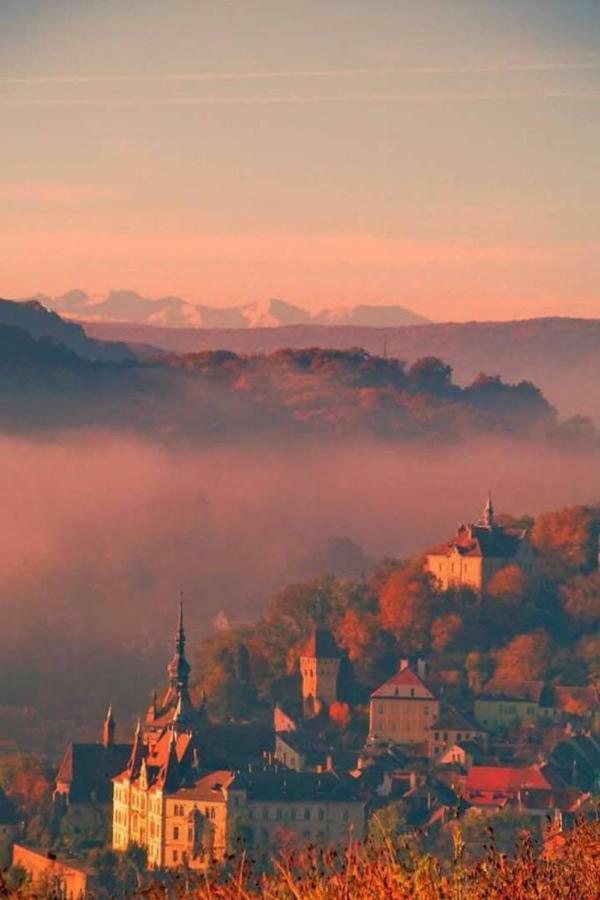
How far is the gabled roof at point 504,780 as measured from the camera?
95.9 meters

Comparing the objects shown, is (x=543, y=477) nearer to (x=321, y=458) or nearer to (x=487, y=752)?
(x=321, y=458)

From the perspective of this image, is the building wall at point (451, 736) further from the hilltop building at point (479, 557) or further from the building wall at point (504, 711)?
the hilltop building at point (479, 557)

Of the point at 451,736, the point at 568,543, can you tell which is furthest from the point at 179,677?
the point at 568,543

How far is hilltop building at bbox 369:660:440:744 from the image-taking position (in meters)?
104

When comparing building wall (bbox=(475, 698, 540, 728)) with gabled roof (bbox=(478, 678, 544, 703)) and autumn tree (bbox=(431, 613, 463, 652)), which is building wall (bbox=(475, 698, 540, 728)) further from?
autumn tree (bbox=(431, 613, 463, 652))

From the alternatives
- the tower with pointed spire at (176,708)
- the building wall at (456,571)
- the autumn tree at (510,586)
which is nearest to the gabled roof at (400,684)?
the tower with pointed spire at (176,708)

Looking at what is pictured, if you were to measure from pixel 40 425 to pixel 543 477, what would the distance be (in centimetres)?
3236

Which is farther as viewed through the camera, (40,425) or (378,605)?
(40,425)

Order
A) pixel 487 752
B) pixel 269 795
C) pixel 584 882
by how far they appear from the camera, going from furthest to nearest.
Result: pixel 487 752, pixel 269 795, pixel 584 882

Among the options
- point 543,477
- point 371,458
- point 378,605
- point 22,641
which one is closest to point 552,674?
point 378,605

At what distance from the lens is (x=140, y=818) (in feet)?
310

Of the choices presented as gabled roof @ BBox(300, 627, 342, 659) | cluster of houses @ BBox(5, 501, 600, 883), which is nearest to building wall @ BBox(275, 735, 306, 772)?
cluster of houses @ BBox(5, 501, 600, 883)

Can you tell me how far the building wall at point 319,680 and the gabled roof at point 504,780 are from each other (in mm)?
8936

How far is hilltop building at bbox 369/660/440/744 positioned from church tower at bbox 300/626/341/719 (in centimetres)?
197
